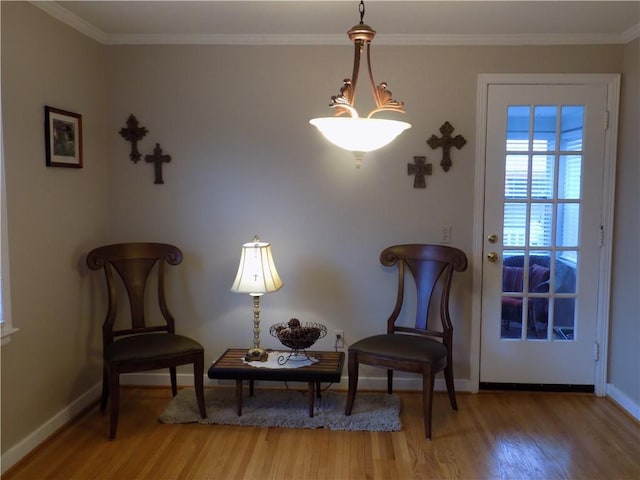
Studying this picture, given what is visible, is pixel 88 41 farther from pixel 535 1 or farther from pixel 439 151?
pixel 535 1

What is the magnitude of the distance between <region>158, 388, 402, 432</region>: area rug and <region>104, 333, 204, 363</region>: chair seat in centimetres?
43

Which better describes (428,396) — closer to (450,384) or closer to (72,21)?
(450,384)

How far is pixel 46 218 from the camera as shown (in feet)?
9.32

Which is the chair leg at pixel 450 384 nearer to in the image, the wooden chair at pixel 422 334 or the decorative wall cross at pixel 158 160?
the wooden chair at pixel 422 334

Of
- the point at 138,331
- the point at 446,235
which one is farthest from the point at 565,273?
the point at 138,331

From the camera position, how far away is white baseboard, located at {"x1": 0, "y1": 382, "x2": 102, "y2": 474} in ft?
8.35

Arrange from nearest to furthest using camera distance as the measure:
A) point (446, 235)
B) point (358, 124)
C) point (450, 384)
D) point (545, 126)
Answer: point (358, 124)
point (450, 384)
point (545, 126)
point (446, 235)

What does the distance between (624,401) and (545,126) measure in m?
1.80

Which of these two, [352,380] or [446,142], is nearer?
[352,380]

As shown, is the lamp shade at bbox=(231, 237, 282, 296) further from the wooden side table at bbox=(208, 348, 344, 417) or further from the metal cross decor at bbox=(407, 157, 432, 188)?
the metal cross decor at bbox=(407, 157, 432, 188)

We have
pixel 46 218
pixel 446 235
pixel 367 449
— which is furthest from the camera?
pixel 446 235

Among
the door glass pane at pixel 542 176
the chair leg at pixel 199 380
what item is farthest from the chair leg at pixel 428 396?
the door glass pane at pixel 542 176

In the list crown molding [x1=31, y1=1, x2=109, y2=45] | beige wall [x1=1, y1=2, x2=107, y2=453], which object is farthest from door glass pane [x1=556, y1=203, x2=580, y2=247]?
crown molding [x1=31, y1=1, x2=109, y2=45]

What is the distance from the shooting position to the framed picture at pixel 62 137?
9.29 ft
